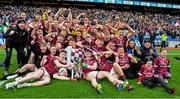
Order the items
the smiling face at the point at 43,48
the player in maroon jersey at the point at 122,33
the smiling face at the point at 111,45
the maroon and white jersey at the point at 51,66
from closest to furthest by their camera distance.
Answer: the maroon and white jersey at the point at 51,66 → the smiling face at the point at 111,45 → the smiling face at the point at 43,48 → the player in maroon jersey at the point at 122,33

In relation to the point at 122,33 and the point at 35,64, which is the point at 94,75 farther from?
the point at 122,33

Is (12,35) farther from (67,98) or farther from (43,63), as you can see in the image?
(67,98)

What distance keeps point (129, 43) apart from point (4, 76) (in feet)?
12.6

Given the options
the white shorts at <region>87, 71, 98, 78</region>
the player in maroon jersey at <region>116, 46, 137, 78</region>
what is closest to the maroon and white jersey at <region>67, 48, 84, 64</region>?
the white shorts at <region>87, 71, 98, 78</region>

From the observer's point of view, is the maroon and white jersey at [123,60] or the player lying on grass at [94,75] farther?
the maroon and white jersey at [123,60]

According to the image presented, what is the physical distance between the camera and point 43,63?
10609mm

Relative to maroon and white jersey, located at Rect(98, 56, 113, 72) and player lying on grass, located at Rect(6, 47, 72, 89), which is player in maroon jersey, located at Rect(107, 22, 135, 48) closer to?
maroon and white jersey, located at Rect(98, 56, 113, 72)

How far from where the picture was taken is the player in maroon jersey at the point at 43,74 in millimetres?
9609

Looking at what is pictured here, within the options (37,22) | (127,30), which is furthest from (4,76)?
(127,30)

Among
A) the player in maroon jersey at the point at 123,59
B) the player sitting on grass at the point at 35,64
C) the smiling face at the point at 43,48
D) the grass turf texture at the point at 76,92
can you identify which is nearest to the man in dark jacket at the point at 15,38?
the player sitting on grass at the point at 35,64

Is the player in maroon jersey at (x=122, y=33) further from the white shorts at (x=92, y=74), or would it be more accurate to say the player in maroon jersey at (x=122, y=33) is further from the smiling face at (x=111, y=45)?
the white shorts at (x=92, y=74)

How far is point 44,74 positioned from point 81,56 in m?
1.36

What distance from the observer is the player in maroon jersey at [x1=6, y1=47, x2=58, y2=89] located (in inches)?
378

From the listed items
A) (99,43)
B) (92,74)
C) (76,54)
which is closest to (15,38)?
(76,54)
